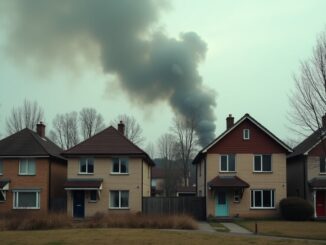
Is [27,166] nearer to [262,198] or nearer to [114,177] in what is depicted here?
[114,177]

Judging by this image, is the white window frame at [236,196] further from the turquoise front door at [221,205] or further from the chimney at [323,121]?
the chimney at [323,121]

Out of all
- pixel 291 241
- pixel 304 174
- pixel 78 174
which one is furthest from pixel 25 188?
pixel 291 241

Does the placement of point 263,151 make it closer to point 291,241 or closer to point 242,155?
point 242,155

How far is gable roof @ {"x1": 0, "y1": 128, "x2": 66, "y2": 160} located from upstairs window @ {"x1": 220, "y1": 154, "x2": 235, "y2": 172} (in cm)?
1456

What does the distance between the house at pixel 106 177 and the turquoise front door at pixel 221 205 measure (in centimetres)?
636

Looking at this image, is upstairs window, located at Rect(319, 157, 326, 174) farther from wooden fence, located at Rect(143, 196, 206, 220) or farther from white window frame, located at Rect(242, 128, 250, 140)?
wooden fence, located at Rect(143, 196, 206, 220)

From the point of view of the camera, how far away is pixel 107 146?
1812 inches

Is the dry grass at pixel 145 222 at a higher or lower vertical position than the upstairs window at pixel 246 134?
lower

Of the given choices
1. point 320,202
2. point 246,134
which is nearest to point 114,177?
point 246,134

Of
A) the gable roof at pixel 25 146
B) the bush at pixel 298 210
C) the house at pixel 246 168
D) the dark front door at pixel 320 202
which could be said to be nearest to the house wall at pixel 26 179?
the gable roof at pixel 25 146

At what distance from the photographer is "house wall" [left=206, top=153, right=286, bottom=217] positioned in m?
44.3

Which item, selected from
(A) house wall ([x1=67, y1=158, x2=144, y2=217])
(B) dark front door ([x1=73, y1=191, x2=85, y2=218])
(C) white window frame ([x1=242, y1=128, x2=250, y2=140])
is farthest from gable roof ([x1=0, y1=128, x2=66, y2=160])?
(C) white window frame ([x1=242, y1=128, x2=250, y2=140])

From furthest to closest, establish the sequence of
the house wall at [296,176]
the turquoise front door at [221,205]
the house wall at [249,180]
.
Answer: the house wall at [296,176], the turquoise front door at [221,205], the house wall at [249,180]

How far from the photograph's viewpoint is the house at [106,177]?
45062 millimetres
